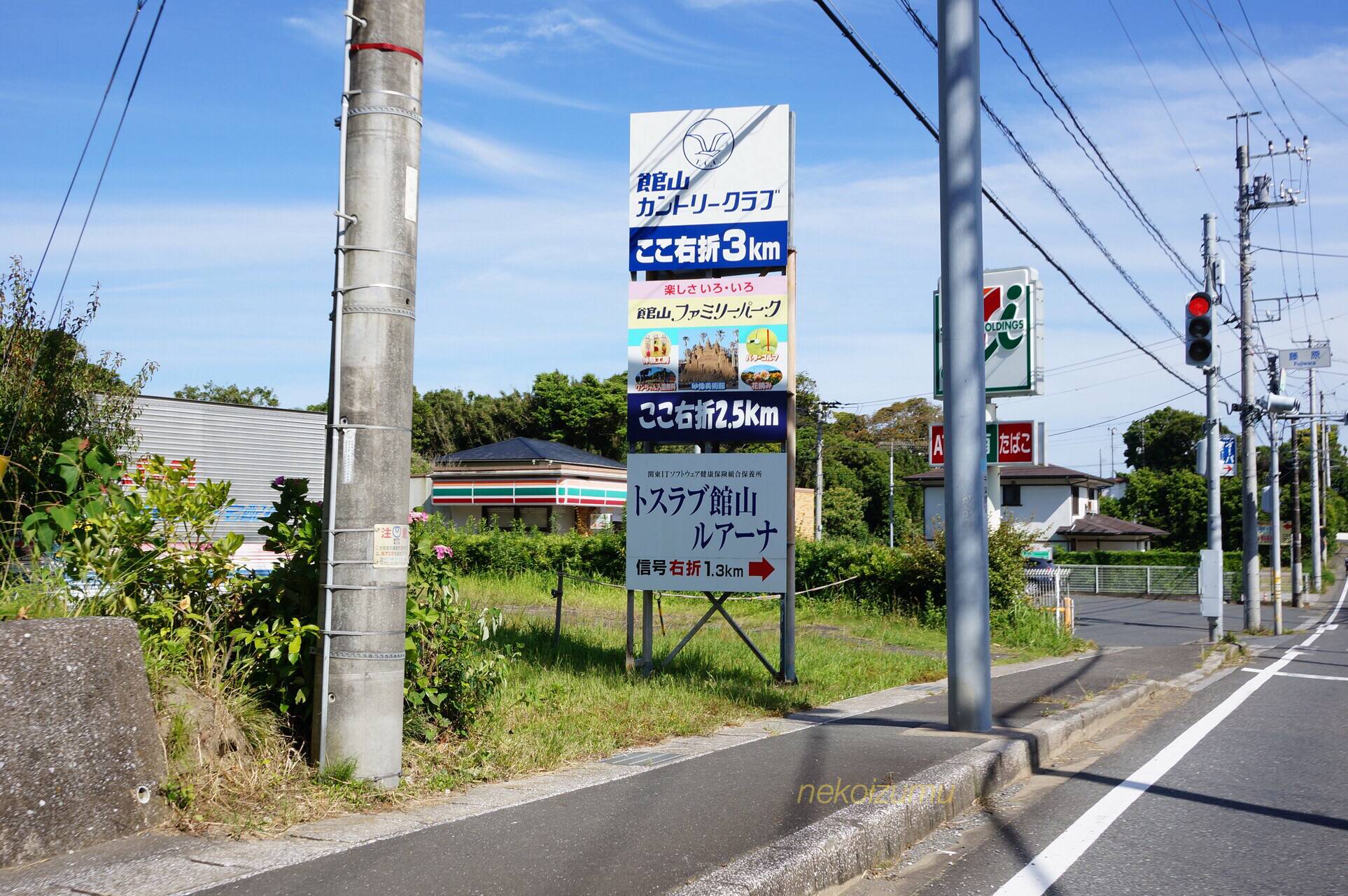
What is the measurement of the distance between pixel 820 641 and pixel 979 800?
8745 millimetres

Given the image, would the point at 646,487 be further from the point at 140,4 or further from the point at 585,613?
the point at 585,613

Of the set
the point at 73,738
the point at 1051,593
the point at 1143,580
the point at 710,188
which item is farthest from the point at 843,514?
the point at 73,738

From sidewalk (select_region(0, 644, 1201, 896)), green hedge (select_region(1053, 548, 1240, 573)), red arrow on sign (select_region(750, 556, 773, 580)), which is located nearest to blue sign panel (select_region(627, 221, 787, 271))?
red arrow on sign (select_region(750, 556, 773, 580))

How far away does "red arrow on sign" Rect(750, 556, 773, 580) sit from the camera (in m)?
9.65

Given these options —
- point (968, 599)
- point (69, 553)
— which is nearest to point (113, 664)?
point (69, 553)

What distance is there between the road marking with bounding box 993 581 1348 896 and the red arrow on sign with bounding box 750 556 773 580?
3.55m

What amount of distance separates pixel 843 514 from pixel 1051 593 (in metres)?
34.8

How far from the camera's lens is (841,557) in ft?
73.2

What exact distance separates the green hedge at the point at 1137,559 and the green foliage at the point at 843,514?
962cm

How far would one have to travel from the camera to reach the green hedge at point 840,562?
18.0 meters

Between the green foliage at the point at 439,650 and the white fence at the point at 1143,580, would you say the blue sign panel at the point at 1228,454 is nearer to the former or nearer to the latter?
the white fence at the point at 1143,580

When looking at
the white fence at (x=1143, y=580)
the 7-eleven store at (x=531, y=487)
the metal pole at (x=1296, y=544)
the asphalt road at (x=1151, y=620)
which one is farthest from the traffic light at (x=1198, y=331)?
the 7-eleven store at (x=531, y=487)

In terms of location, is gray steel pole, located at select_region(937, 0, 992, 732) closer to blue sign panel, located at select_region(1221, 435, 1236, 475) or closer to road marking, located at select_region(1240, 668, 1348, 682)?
road marking, located at select_region(1240, 668, 1348, 682)

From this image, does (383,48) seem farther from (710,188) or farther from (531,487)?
(531,487)
